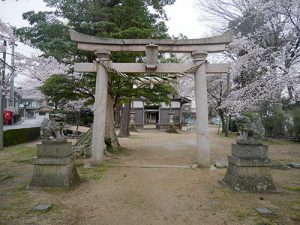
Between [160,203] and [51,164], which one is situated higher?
[51,164]

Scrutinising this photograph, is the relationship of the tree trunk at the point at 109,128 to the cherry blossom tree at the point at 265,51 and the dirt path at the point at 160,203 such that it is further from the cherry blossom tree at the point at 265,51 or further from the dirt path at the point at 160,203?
the cherry blossom tree at the point at 265,51

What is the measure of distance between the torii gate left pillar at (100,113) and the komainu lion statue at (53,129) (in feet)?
8.04

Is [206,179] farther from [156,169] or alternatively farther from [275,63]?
[275,63]

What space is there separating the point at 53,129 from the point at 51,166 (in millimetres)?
856

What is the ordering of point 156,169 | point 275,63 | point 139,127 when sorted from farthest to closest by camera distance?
1. point 139,127
2. point 275,63
3. point 156,169

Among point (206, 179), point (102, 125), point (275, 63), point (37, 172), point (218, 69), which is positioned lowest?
point (206, 179)

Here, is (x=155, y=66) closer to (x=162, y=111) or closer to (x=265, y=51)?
(x=265, y=51)

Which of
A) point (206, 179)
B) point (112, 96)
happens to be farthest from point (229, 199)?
point (112, 96)

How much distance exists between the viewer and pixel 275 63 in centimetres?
1451

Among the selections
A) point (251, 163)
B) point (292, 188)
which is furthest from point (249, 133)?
point (292, 188)

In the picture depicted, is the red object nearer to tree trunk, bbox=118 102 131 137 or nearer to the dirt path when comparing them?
tree trunk, bbox=118 102 131 137

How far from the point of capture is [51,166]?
542cm

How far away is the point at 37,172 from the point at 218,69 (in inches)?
258

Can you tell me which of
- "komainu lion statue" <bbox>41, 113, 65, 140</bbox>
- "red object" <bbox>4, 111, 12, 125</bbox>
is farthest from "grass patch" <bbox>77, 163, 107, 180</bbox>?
"red object" <bbox>4, 111, 12, 125</bbox>
